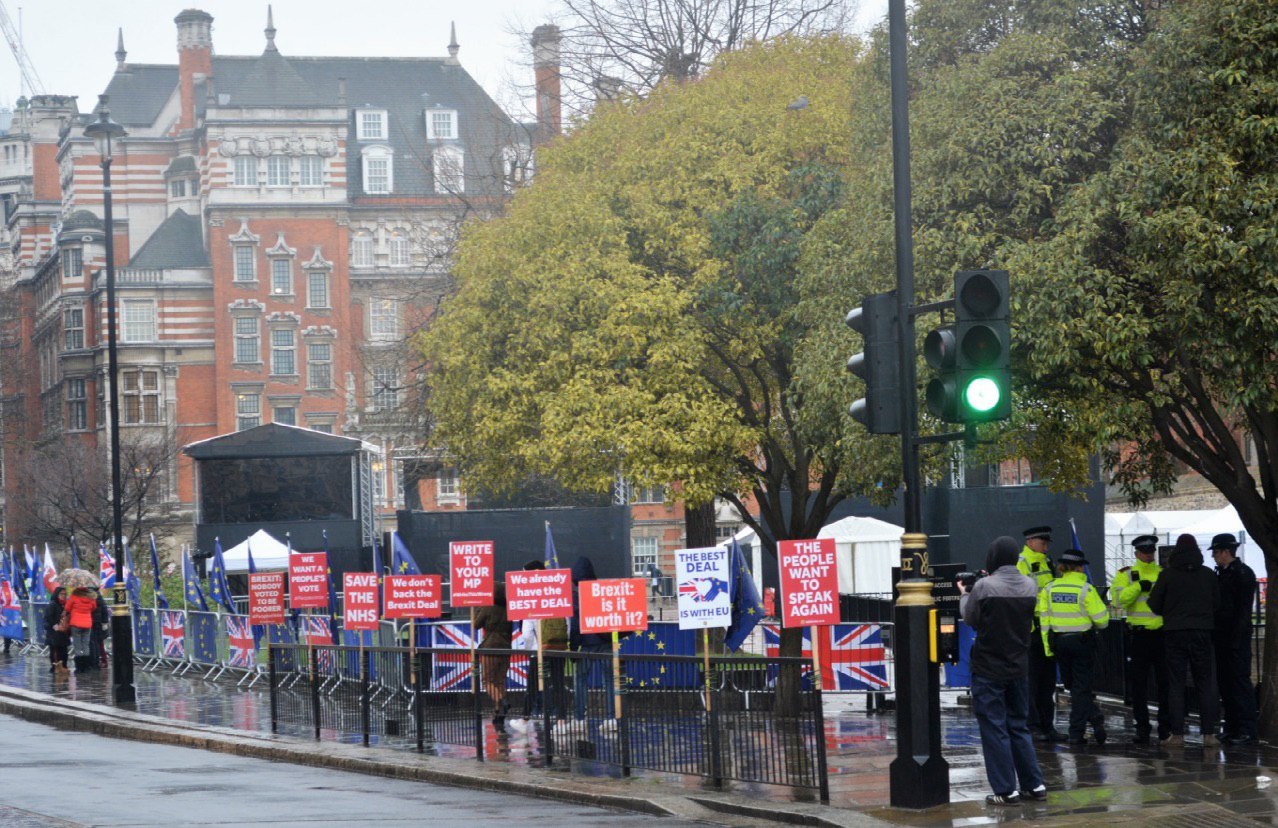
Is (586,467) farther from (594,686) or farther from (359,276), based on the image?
(359,276)

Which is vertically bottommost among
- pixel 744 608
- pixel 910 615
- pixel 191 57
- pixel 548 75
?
pixel 744 608

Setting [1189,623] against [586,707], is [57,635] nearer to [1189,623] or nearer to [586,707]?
[586,707]

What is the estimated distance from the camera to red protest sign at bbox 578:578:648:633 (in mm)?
15875

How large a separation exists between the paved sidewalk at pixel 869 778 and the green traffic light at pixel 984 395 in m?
2.69

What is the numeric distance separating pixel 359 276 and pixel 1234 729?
6945 centimetres

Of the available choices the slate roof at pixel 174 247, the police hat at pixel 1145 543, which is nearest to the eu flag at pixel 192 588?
the police hat at pixel 1145 543

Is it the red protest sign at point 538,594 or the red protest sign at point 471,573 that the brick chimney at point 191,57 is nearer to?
the red protest sign at point 471,573

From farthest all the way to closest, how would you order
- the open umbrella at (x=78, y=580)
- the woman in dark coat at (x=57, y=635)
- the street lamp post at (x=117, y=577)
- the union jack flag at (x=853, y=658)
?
the woman in dark coat at (x=57, y=635)
the open umbrella at (x=78, y=580)
the street lamp post at (x=117, y=577)
the union jack flag at (x=853, y=658)

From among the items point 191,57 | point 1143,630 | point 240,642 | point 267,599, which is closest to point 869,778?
point 1143,630

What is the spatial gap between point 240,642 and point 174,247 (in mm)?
55660

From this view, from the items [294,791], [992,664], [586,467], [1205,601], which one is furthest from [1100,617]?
[586,467]

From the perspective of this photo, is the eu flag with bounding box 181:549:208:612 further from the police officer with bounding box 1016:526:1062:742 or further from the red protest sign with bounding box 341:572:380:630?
the police officer with bounding box 1016:526:1062:742

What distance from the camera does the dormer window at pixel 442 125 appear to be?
3533 inches

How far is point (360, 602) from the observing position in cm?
1984
